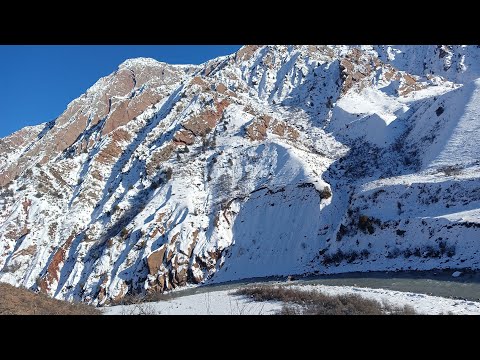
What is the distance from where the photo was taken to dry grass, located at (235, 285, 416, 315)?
472 inches

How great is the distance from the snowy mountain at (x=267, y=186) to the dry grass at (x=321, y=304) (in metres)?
11.7

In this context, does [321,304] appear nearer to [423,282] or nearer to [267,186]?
[423,282]

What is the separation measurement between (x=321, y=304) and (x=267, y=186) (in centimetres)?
2996

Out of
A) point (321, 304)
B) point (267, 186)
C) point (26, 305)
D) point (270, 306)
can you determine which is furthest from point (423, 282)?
point (267, 186)

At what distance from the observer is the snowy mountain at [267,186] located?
3120 centimetres

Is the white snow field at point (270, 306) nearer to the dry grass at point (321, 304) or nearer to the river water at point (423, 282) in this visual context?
the dry grass at point (321, 304)

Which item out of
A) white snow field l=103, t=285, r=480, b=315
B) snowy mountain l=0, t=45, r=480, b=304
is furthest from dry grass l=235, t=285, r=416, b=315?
snowy mountain l=0, t=45, r=480, b=304

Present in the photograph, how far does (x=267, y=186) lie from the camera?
1720 inches

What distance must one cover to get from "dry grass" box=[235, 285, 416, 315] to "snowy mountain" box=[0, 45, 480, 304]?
38.3 feet

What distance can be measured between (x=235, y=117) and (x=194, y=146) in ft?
25.6

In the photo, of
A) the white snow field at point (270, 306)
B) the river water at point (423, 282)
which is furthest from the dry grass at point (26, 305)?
the river water at point (423, 282)

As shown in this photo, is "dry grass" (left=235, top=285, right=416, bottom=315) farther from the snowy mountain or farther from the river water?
the snowy mountain
